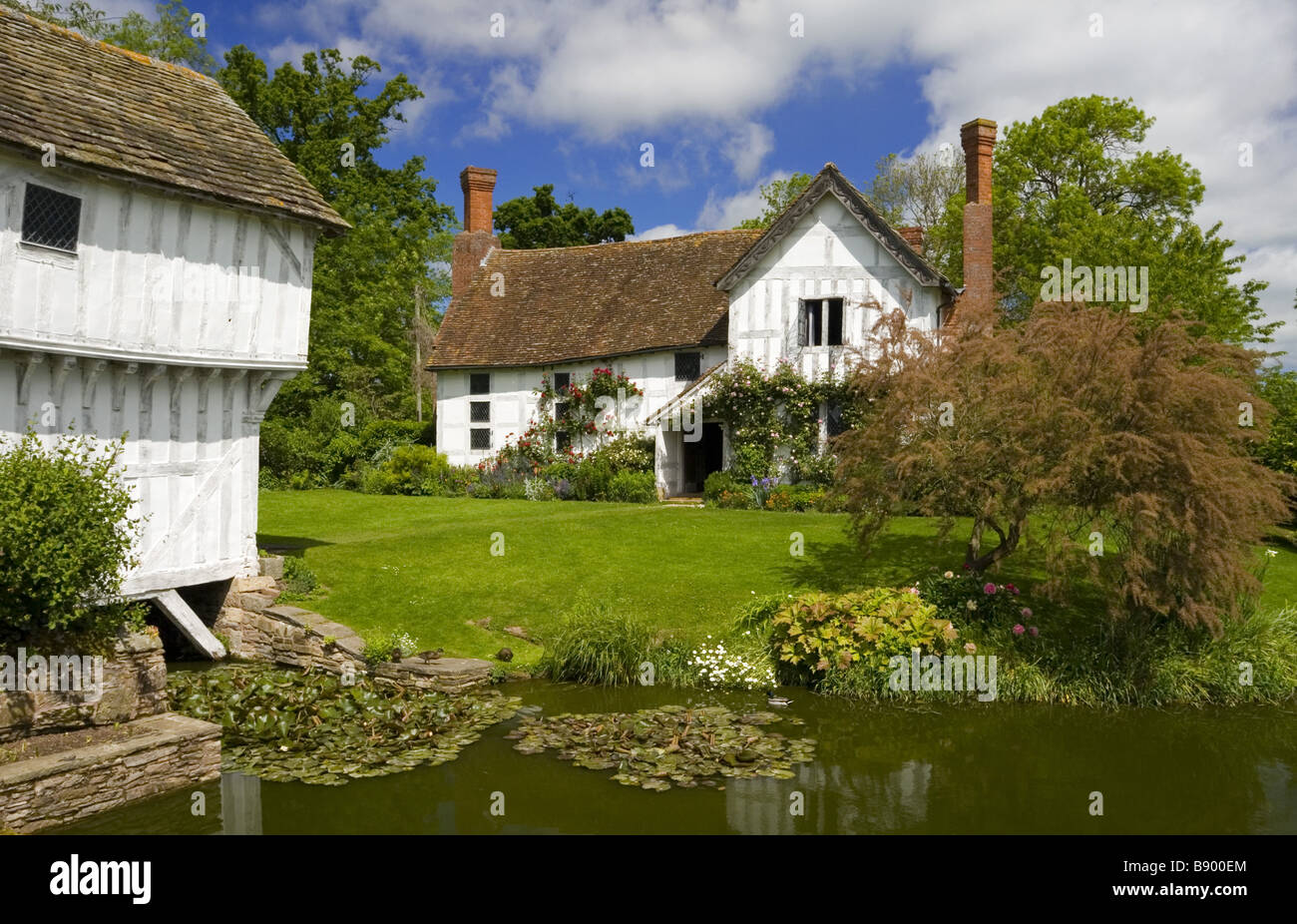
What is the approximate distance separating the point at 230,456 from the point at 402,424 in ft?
51.3

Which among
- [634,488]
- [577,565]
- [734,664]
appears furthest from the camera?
[634,488]

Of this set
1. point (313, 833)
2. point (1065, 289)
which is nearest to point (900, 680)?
point (313, 833)

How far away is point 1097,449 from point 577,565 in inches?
323

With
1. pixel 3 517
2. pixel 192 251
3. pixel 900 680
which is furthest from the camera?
pixel 192 251

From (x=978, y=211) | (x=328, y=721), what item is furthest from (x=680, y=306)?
(x=328, y=721)

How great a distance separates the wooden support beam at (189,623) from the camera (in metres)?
12.5

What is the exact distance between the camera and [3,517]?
8578 millimetres

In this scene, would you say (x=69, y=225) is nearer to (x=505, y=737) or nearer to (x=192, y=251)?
(x=192, y=251)

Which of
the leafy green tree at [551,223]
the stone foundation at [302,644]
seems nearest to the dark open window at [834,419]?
the stone foundation at [302,644]

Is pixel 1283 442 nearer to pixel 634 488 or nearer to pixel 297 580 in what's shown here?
pixel 634 488

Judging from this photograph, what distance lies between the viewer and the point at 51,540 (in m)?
8.83

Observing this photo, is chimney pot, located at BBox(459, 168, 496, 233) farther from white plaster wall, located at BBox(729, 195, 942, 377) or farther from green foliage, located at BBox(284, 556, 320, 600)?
green foliage, located at BBox(284, 556, 320, 600)
